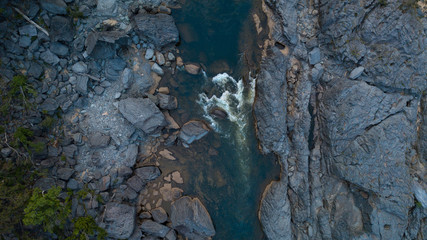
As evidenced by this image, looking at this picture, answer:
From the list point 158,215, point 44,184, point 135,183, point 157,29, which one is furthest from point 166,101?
point 44,184

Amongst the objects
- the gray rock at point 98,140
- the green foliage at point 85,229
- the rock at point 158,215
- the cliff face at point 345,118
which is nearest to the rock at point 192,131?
the cliff face at point 345,118

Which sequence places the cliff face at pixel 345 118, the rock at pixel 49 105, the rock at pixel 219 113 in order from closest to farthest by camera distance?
the cliff face at pixel 345 118 < the rock at pixel 49 105 < the rock at pixel 219 113

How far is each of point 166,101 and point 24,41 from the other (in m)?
8.22

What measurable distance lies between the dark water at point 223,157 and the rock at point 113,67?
295 centimetres

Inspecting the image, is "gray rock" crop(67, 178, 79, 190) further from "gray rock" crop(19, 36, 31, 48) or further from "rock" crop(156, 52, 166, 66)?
"rock" crop(156, 52, 166, 66)

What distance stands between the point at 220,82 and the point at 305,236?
11236mm

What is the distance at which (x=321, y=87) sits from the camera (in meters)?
15.4

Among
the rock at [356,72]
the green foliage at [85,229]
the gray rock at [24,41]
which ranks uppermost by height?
the rock at [356,72]

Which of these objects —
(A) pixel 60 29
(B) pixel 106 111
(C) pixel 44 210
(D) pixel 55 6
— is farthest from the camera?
(B) pixel 106 111

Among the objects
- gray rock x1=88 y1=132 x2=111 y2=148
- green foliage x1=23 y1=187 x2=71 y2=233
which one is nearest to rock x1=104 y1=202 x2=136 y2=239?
green foliage x1=23 y1=187 x2=71 y2=233

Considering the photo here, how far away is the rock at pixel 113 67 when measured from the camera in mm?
14992

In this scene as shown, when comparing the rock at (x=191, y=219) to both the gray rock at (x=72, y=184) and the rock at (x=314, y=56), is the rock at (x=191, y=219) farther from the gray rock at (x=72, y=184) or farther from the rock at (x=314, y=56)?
the rock at (x=314, y=56)

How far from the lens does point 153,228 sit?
15.5 metres

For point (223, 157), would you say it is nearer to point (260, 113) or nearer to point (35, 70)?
point (260, 113)
